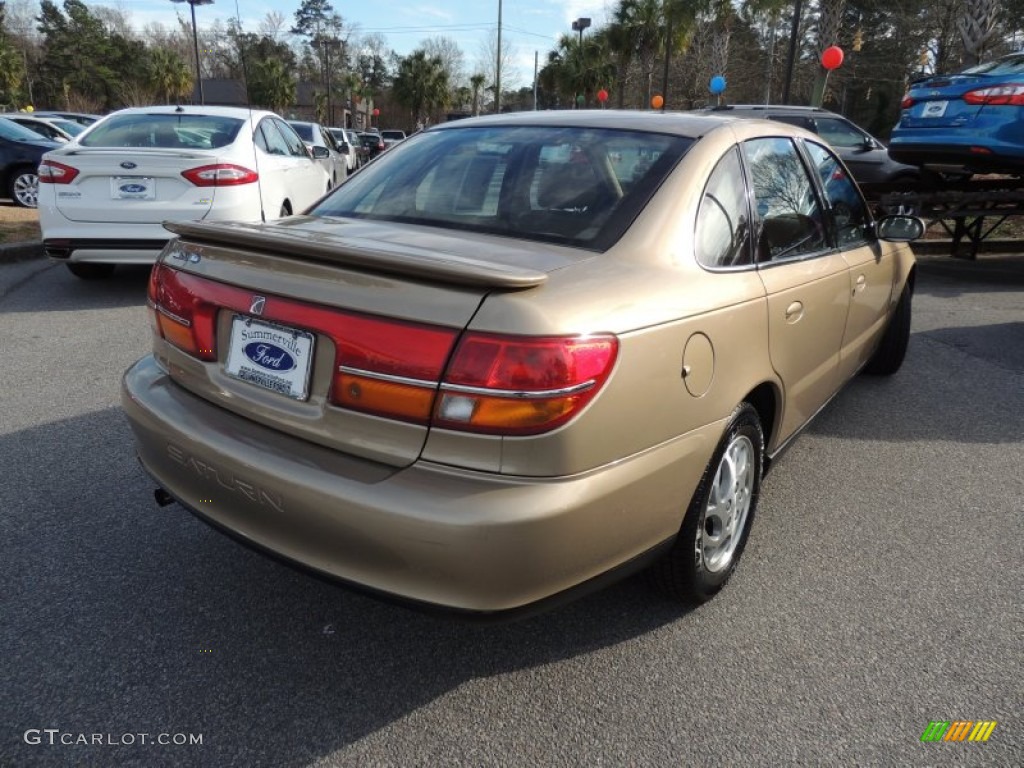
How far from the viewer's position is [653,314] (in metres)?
1.94

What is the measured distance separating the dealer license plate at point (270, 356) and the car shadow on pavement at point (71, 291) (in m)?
4.87

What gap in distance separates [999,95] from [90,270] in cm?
925

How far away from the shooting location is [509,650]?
2.27 m

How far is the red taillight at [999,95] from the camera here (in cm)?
745

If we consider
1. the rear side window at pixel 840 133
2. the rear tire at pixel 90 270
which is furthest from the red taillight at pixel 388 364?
the rear side window at pixel 840 133

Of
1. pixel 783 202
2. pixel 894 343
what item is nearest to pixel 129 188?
pixel 783 202

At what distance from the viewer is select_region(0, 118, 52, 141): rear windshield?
10922 millimetres

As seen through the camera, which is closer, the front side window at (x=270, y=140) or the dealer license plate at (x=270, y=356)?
the dealer license plate at (x=270, y=356)

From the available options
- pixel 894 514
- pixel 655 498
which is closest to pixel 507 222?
pixel 655 498

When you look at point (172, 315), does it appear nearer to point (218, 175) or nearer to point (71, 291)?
point (218, 175)

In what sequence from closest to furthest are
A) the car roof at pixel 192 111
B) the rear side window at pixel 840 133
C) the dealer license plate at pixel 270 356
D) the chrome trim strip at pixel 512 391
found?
1. the chrome trim strip at pixel 512 391
2. the dealer license plate at pixel 270 356
3. the car roof at pixel 192 111
4. the rear side window at pixel 840 133

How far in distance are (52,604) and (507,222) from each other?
1.91 metres

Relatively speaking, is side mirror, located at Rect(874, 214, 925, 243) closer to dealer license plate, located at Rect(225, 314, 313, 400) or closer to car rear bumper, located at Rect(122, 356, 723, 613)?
car rear bumper, located at Rect(122, 356, 723, 613)

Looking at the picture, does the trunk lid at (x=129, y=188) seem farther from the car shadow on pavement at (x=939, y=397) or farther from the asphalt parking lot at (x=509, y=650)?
the car shadow on pavement at (x=939, y=397)
